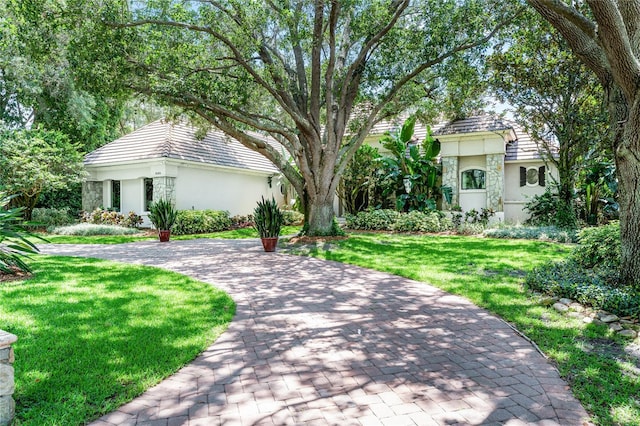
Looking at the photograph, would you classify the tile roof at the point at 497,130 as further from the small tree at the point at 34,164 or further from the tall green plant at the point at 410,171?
the small tree at the point at 34,164

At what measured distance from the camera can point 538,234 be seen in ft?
45.4

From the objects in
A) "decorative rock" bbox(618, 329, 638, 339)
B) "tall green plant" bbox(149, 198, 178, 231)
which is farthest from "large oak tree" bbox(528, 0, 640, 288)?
"tall green plant" bbox(149, 198, 178, 231)

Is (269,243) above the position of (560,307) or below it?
above

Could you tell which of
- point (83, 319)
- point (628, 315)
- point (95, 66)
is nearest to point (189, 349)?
point (83, 319)

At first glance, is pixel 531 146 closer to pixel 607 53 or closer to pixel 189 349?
pixel 607 53

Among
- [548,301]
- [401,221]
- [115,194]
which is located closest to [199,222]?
[115,194]

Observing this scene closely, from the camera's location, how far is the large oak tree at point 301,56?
10875mm

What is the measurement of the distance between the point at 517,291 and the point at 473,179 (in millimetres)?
13656

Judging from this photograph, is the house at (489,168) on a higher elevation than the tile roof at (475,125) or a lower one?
lower

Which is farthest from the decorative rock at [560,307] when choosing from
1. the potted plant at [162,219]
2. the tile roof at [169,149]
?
the tile roof at [169,149]

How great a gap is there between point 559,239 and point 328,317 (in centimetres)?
1055

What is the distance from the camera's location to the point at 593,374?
361cm

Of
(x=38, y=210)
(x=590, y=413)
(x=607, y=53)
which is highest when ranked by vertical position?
(x=607, y=53)

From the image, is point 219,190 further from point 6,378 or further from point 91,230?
point 6,378
